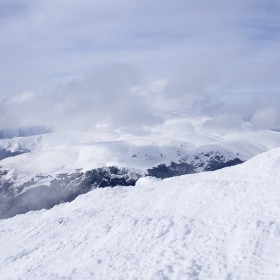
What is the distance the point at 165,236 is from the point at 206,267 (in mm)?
5587

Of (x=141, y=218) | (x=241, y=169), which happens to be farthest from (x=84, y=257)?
(x=241, y=169)

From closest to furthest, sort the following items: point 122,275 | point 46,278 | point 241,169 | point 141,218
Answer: point 122,275 < point 46,278 < point 141,218 < point 241,169

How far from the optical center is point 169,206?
28.4m

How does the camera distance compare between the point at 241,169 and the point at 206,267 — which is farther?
the point at 241,169

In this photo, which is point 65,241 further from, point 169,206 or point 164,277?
point 164,277

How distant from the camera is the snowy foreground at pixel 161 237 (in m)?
16.1

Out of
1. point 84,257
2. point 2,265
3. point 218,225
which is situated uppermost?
point 218,225

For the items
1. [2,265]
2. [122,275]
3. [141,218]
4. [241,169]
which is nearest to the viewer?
[122,275]

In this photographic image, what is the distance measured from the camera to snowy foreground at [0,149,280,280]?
16125 mm

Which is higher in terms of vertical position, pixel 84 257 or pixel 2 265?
pixel 84 257

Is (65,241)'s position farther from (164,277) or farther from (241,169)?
(241,169)

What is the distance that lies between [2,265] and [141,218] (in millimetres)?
12271

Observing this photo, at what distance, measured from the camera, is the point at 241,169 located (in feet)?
134

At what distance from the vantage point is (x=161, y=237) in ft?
68.3
